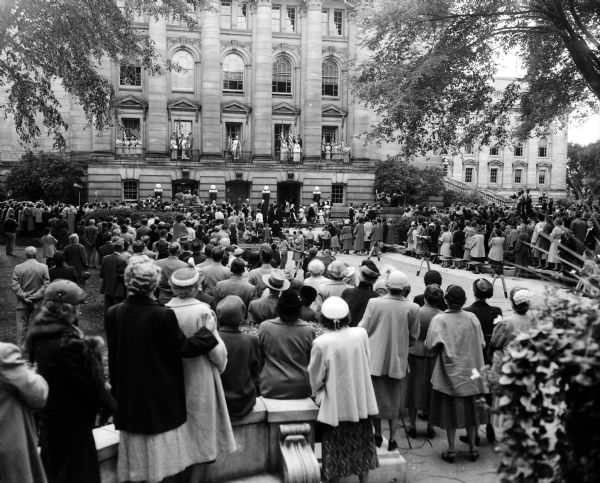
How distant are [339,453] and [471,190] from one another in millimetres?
51668

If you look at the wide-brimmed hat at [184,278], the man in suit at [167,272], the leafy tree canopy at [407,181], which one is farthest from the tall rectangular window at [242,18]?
the wide-brimmed hat at [184,278]

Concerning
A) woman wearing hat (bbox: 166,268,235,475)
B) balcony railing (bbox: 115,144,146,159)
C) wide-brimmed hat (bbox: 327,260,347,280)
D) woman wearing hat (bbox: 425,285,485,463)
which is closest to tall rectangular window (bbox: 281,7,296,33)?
balcony railing (bbox: 115,144,146,159)

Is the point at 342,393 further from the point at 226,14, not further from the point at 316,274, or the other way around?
the point at 226,14

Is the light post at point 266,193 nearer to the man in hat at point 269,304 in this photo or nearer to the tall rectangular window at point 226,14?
the tall rectangular window at point 226,14

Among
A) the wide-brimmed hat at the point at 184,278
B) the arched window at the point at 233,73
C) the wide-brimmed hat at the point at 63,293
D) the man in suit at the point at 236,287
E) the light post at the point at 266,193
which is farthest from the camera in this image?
→ the arched window at the point at 233,73

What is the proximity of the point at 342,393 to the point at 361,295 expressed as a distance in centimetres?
267

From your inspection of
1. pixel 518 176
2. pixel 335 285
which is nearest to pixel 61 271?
pixel 335 285

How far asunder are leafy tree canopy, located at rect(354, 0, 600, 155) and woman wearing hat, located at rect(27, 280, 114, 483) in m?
16.9

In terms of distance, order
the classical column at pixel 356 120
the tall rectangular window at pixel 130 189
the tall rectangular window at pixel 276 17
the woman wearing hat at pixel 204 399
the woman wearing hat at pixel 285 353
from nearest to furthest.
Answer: the woman wearing hat at pixel 204 399
the woman wearing hat at pixel 285 353
the tall rectangular window at pixel 130 189
the tall rectangular window at pixel 276 17
the classical column at pixel 356 120

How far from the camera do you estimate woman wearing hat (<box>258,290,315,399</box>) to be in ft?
21.5

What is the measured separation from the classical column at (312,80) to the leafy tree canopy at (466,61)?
23.7m

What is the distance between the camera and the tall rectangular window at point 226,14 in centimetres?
4728

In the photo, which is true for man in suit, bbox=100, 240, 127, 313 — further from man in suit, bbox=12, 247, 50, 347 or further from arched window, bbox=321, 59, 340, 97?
arched window, bbox=321, 59, 340, 97

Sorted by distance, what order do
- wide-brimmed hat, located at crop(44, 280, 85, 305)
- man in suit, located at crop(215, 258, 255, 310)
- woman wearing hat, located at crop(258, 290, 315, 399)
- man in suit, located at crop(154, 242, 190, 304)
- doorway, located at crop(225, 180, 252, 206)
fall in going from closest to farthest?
wide-brimmed hat, located at crop(44, 280, 85, 305), woman wearing hat, located at crop(258, 290, 315, 399), man in suit, located at crop(215, 258, 255, 310), man in suit, located at crop(154, 242, 190, 304), doorway, located at crop(225, 180, 252, 206)
